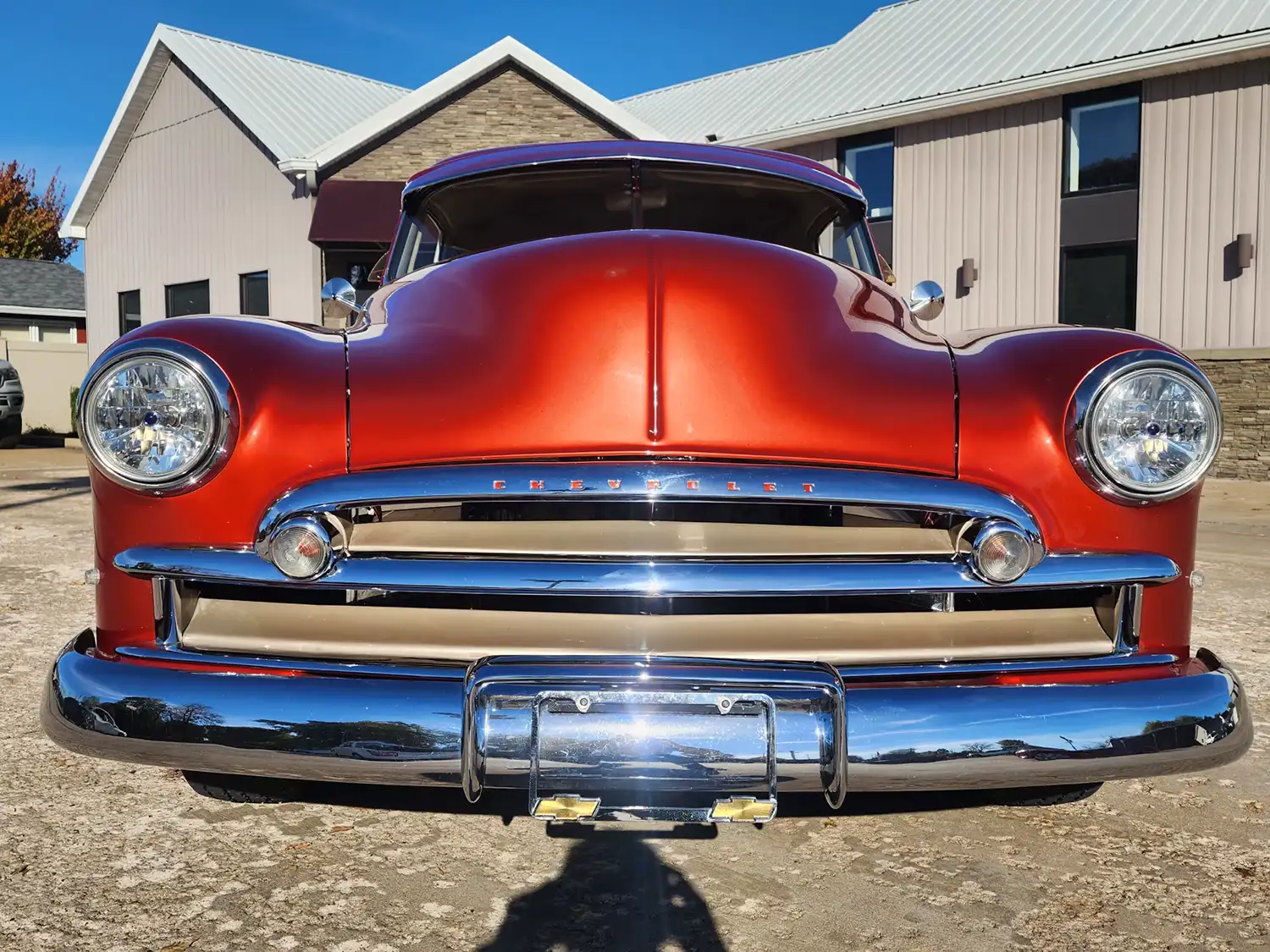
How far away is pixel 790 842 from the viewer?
216 centimetres

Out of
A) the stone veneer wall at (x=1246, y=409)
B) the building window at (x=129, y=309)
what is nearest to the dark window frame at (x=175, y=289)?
the building window at (x=129, y=309)

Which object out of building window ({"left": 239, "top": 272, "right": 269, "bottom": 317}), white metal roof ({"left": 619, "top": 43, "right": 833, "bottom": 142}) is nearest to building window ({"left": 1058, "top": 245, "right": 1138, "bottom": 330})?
white metal roof ({"left": 619, "top": 43, "right": 833, "bottom": 142})

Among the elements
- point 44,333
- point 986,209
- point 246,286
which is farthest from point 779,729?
point 44,333

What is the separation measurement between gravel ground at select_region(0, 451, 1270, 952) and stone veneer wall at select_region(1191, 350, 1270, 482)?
9.96 meters

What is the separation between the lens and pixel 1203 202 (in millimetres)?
11320

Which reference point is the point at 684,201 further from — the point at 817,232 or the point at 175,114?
the point at 175,114

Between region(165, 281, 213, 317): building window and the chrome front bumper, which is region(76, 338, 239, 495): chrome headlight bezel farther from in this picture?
region(165, 281, 213, 317): building window

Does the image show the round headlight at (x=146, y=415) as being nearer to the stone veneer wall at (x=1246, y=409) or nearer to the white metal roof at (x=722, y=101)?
the stone veneer wall at (x=1246, y=409)

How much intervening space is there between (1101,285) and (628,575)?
483 inches

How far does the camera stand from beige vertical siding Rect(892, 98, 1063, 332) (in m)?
12.5

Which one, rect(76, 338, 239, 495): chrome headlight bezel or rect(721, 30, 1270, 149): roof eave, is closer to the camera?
rect(76, 338, 239, 495): chrome headlight bezel

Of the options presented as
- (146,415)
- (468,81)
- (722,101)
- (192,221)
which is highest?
(722,101)

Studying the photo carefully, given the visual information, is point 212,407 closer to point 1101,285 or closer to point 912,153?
point 1101,285

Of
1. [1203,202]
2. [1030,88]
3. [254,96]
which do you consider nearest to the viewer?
[1203,202]
